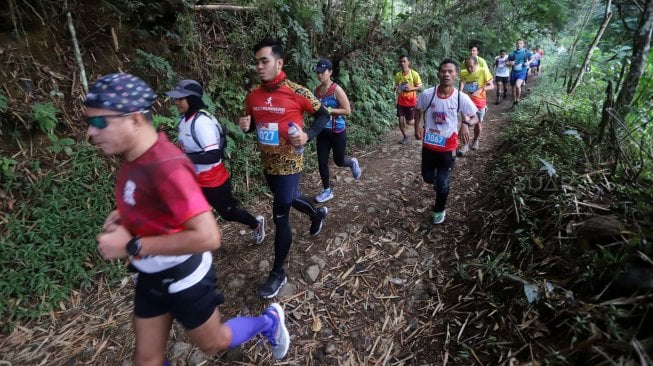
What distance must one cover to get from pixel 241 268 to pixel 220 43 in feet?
14.6

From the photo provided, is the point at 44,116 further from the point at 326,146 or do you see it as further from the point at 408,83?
the point at 408,83

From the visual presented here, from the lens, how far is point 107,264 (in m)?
3.81

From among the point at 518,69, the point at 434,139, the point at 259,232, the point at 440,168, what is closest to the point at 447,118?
the point at 434,139

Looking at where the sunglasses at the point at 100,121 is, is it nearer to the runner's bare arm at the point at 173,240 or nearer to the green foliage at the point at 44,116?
the runner's bare arm at the point at 173,240

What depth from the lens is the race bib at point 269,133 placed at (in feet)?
10.8

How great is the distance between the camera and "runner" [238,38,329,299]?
3230 mm

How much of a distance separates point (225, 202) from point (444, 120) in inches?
114

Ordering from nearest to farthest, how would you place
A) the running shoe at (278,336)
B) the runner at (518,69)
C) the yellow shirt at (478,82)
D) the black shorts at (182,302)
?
the black shorts at (182,302) < the running shoe at (278,336) < the yellow shirt at (478,82) < the runner at (518,69)

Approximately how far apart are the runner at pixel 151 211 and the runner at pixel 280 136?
1.38 metres

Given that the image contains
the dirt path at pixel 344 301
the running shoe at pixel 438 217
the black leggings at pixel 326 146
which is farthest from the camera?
the black leggings at pixel 326 146


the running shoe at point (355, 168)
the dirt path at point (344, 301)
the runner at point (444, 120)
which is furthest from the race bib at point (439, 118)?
the running shoe at point (355, 168)

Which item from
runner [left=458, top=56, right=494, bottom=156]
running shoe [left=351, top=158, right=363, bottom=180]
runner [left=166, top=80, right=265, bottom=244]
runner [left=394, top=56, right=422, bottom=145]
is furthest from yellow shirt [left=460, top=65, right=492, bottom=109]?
runner [left=166, top=80, right=265, bottom=244]

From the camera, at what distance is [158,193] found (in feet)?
5.32

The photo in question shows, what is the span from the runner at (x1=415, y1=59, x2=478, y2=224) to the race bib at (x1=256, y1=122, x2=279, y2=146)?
2.14 metres
